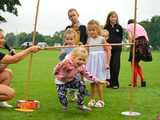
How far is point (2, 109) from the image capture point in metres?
9.26

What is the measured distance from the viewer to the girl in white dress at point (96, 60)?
1003cm

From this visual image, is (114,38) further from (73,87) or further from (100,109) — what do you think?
(73,87)

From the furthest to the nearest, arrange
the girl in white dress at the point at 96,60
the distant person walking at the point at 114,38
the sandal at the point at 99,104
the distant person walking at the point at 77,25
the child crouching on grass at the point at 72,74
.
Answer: the distant person walking at the point at 114,38 → the distant person walking at the point at 77,25 → the girl in white dress at the point at 96,60 → the sandal at the point at 99,104 → the child crouching on grass at the point at 72,74

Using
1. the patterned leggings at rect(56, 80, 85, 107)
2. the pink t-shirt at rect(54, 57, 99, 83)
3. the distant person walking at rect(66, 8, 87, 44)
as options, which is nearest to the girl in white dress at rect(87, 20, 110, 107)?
the distant person walking at rect(66, 8, 87, 44)

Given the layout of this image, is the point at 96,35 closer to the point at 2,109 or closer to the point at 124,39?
the point at 2,109

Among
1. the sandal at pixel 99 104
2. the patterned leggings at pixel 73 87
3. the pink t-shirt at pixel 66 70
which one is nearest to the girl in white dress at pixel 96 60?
the sandal at pixel 99 104

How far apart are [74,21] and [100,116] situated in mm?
2467

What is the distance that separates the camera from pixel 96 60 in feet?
34.7

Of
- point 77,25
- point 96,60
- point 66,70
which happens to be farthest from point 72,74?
point 77,25

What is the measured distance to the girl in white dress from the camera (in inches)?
395

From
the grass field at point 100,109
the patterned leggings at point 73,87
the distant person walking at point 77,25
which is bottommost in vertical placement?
the grass field at point 100,109

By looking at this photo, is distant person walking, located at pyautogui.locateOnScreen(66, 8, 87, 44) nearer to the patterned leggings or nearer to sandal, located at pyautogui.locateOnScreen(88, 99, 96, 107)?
sandal, located at pyautogui.locateOnScreen(88, 99, 96, 107)

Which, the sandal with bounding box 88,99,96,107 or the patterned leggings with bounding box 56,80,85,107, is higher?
the patterned leggings with bounding box 56,80,85,107

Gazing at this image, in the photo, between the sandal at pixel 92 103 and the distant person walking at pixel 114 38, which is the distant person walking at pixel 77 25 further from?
the distant person walking at pixel 114 38
